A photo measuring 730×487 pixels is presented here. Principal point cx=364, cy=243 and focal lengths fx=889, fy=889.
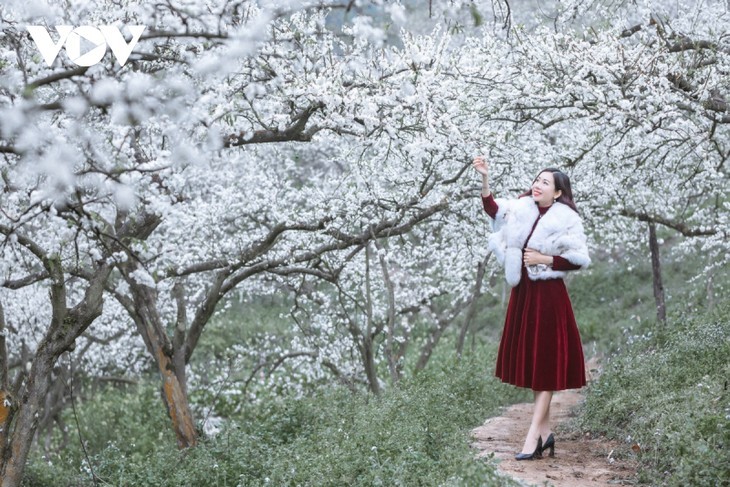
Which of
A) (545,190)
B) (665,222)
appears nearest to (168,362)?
(545,190)

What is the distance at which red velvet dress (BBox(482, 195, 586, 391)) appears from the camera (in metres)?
5.77

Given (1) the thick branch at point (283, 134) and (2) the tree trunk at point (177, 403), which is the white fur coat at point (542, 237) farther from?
(2) the tree trunk at point (177, 403)

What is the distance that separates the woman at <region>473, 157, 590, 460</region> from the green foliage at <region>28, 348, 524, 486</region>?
24.5 inches

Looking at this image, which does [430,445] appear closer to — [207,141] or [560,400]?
[207,141]

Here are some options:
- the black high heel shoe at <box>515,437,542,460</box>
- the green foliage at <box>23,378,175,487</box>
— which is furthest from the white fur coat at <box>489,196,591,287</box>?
the green foliage at <box>23,378,175,487</box>

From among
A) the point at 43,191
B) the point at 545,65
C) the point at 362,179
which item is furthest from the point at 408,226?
the point at 43,191

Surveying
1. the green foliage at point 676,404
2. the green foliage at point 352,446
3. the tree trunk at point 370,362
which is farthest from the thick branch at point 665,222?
the tree trunk at point 370,362

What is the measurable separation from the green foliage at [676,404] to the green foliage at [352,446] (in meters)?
1.03

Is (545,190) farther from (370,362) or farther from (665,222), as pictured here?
(370,362)

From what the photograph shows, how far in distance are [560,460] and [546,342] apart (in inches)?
30.3

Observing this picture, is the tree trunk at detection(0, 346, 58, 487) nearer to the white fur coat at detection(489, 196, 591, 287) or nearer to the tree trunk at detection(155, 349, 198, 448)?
the tree trunk at detection(155, 349, 198, 448)

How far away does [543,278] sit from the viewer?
19.1ft

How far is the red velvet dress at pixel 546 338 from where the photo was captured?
18.9 feet

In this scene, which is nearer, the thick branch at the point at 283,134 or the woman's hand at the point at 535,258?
the woman's hand at the point at 535,258
